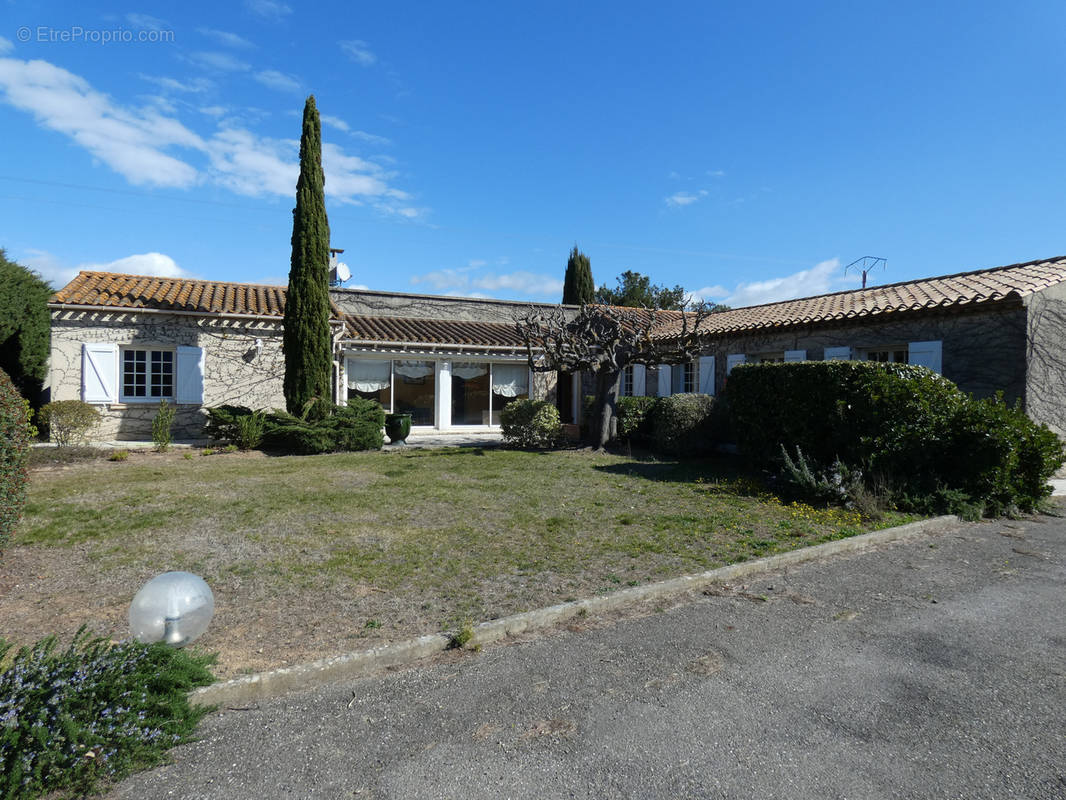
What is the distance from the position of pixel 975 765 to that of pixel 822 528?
4623 mm

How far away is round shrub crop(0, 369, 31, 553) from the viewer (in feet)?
15.5

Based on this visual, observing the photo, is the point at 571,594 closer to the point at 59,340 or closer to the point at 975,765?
the point at 975,765

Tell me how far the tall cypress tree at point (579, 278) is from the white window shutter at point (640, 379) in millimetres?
15646

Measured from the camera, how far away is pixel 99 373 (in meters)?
14.1

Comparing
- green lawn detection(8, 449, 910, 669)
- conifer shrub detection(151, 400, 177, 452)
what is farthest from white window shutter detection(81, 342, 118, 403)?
green lawn detection(8, 449, 910, 669)

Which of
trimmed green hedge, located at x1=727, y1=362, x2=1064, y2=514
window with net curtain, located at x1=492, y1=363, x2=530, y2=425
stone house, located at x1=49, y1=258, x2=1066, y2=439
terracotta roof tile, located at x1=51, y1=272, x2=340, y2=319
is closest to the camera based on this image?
trimmed green hedge, located at x1=727, y1=362, x2=1064, y2=514

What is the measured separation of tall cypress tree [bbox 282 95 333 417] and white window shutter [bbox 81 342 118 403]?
13.0ft

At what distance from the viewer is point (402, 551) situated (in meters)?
5.94

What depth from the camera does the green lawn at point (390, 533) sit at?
4652mm

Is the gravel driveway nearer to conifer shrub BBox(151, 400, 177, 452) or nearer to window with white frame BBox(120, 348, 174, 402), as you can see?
conifer shrub BBox(151, 400, 177, 452)

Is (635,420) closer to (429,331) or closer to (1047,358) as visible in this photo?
(429,331)

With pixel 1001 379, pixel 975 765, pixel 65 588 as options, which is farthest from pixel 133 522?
pixel 1001 379

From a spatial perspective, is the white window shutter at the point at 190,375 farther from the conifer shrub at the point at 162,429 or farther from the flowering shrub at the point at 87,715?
the flowering shrub at the point at 87,715

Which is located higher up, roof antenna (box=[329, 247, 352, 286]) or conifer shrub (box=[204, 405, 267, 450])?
roof antenna (box=[329, 247, 352, 286])
